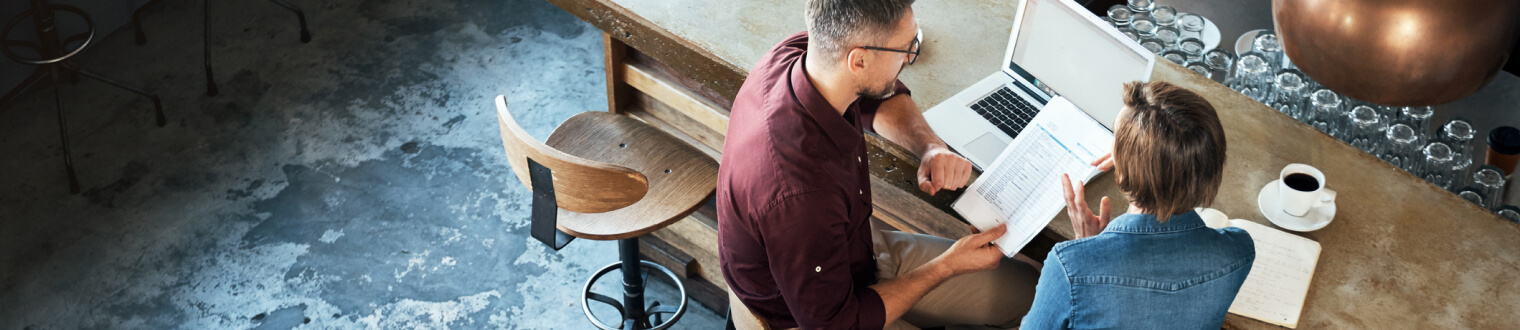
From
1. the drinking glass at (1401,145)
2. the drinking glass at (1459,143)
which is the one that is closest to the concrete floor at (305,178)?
the drinking glass at (1401,145)

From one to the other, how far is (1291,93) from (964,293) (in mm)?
904

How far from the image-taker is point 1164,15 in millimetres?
2881

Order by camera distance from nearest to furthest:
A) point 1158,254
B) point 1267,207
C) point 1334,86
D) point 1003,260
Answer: point 1334,86 < point 1158,254 < point 1267,207 < point 1003,260

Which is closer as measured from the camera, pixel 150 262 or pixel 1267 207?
pixel 1267 207

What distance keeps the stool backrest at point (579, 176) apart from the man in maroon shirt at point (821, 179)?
184 mm

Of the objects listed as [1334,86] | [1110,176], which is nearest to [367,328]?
[1110,176]

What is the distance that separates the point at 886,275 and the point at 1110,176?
1.72 feet

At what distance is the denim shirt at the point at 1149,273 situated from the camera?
1.92 metres

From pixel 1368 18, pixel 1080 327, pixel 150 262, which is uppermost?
pixel 1368 18

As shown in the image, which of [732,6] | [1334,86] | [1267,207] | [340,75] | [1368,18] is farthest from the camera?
[340,75]

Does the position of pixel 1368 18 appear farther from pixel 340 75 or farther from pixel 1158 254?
pixel 340 75

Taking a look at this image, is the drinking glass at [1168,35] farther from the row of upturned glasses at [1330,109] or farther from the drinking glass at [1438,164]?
the drinking glass at [1438,164]

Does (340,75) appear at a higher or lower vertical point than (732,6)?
lower

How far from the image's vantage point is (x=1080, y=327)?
1.96m
